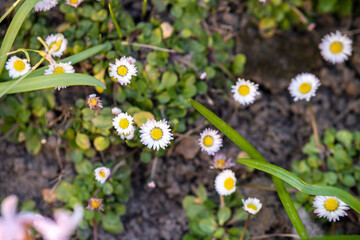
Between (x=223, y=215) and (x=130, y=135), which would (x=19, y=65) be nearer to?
(x=130, y=135)

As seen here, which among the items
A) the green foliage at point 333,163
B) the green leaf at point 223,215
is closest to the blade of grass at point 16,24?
the green leaf at point 223,215

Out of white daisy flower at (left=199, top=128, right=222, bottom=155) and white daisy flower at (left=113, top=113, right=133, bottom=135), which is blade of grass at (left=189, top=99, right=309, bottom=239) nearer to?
white daisy flower at (left=199, top=128, right=222, bottom=155)

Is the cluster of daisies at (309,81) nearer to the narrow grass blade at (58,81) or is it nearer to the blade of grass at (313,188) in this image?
the blade of grass at (313,188)

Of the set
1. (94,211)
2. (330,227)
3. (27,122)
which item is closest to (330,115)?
(330,227)

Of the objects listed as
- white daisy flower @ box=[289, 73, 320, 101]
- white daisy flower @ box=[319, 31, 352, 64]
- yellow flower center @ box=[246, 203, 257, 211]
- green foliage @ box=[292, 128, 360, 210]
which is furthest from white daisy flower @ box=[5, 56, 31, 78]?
white daisy flower @ box=[319, 31, 352, 64]

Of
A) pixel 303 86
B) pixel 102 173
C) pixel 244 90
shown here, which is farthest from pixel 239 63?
pixel 102 173

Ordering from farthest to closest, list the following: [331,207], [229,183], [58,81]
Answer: [229,183], [331,207], [58,81]

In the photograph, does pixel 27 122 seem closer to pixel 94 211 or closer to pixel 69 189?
pixel 69 189
